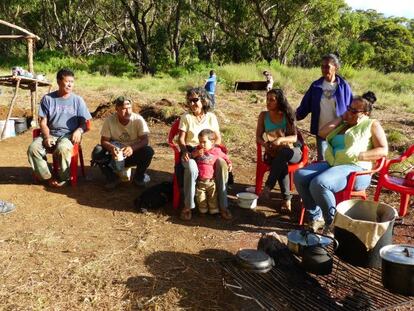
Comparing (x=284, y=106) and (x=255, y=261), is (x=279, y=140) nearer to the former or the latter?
(x=284, y=106)

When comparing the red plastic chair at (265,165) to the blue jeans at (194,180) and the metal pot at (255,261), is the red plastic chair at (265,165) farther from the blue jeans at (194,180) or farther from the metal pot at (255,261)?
the metal pot at (255,261)

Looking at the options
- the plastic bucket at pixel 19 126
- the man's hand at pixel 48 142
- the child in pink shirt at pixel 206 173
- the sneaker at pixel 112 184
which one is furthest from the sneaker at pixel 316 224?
the plastic bucket at pixel 19 126

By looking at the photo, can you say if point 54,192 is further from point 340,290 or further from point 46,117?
point 340,290

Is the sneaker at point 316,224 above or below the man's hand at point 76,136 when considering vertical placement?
below

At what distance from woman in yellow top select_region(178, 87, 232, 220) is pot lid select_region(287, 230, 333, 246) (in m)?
1.14

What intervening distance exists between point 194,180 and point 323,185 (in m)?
1.19

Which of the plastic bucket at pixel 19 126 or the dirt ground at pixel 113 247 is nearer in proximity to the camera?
the dirt ground at pixel 113 247

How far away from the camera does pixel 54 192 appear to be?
489 cm

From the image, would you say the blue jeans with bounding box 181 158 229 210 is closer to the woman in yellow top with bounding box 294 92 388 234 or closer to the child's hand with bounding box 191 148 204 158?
the child's hand with bounding box 191 148 204 158

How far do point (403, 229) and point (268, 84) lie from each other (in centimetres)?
1093

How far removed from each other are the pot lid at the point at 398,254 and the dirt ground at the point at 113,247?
882 mm

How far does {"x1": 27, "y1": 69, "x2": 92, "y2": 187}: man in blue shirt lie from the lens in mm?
4871

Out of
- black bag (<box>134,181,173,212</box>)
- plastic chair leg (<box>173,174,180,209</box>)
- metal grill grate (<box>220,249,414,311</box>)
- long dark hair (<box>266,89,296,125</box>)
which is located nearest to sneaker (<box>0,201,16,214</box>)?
black bag (<box>134,181,173,212</box>)

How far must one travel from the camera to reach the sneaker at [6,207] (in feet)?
14.0
